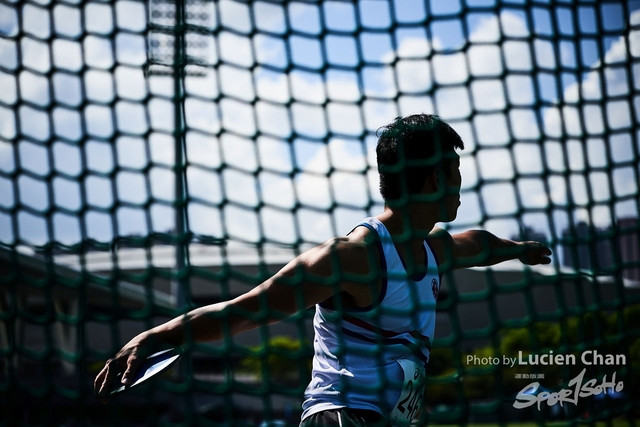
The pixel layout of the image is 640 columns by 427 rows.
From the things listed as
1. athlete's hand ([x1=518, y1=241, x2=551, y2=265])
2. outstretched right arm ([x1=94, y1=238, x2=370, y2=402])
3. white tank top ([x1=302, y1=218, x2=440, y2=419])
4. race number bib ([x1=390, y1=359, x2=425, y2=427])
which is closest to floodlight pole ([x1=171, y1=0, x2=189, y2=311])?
outstretched right arm ([x1=94, y1=238, x2=370, y2=402])

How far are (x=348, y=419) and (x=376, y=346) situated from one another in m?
0.25

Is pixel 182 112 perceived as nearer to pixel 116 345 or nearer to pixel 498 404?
pixel 116 345

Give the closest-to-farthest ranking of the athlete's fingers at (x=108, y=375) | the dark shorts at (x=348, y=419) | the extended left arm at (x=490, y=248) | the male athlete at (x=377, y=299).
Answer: the athlete's fingers at (x=108, y=375)
the male athlete at (x=377, y=299)
the dark shorts at (x=348, y=419)
the extended left arm at (x=490, y=248)

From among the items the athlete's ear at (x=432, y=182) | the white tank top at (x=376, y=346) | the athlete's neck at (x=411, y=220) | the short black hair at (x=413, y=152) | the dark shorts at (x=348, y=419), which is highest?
the short black hair at (x=413, y=152)

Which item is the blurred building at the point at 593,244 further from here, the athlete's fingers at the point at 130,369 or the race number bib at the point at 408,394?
the athlete's fingers at the point at 130,369

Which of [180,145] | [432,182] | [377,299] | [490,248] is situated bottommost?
[377,299]

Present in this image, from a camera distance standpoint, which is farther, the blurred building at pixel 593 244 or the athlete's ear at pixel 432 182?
the blurred building at pixel 593 244

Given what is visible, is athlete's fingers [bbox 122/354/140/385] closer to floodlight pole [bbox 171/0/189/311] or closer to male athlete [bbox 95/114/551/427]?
male athlete [bbox 95/114/551/427]

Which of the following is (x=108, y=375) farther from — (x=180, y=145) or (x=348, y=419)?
(x=180, y=145)

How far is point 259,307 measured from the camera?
6.33 feet

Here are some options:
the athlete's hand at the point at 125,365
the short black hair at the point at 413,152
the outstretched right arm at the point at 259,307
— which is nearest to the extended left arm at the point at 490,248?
the short black hair at the point at 413,152

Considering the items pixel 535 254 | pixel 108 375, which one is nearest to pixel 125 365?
pixel 108 375

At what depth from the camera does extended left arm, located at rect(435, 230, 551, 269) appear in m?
2.72

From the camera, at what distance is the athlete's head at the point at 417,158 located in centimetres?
224
